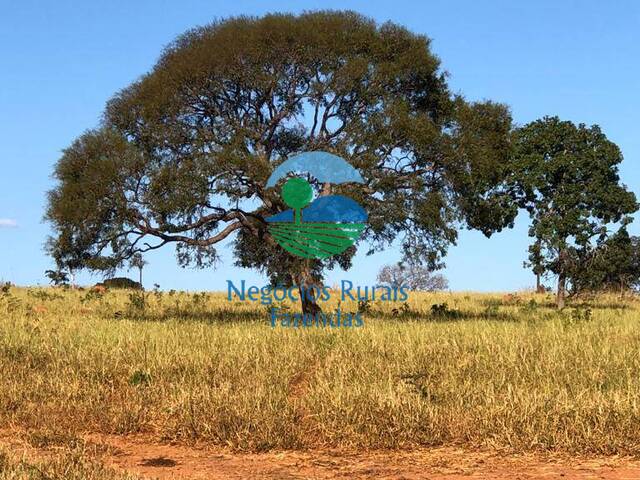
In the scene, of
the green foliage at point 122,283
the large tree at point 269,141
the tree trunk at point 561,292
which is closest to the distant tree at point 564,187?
the tree trunk at point 561,292

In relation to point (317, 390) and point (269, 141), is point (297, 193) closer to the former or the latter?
point (269, 141)

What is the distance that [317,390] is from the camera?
11.1 m

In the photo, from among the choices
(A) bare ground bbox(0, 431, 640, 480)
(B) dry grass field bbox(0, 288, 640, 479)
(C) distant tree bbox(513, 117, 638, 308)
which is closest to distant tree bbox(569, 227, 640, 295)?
(C) distant tree bbox(513, 117, 638, 308)

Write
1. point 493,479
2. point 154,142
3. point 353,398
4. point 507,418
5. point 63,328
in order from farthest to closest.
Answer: point 154,142 → point 63,328 → point 353,398 → point 507,418 → point 493,479

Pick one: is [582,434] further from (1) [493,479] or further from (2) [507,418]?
(1) [493,479]

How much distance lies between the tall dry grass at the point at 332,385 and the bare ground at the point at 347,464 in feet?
0.95

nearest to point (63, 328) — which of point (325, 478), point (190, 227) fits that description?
point (190, 227)

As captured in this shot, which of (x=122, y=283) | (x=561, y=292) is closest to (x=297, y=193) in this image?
(x=561, y=292)

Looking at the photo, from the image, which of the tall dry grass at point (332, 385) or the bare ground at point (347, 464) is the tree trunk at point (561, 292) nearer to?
the tall dry grass at point (332, 385)

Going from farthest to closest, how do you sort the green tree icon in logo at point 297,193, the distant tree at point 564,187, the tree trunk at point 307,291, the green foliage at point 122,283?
1. the green foliage at point 122,283
2. the distant tree at point 564,187
3. the tree trunk at point 307,291
4. the green tree icon in logo at point 297,193

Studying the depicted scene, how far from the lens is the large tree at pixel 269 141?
74.3 feet

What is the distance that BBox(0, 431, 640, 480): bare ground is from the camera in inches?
324

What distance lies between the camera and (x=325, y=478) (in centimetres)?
809

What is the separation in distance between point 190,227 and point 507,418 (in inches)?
642
